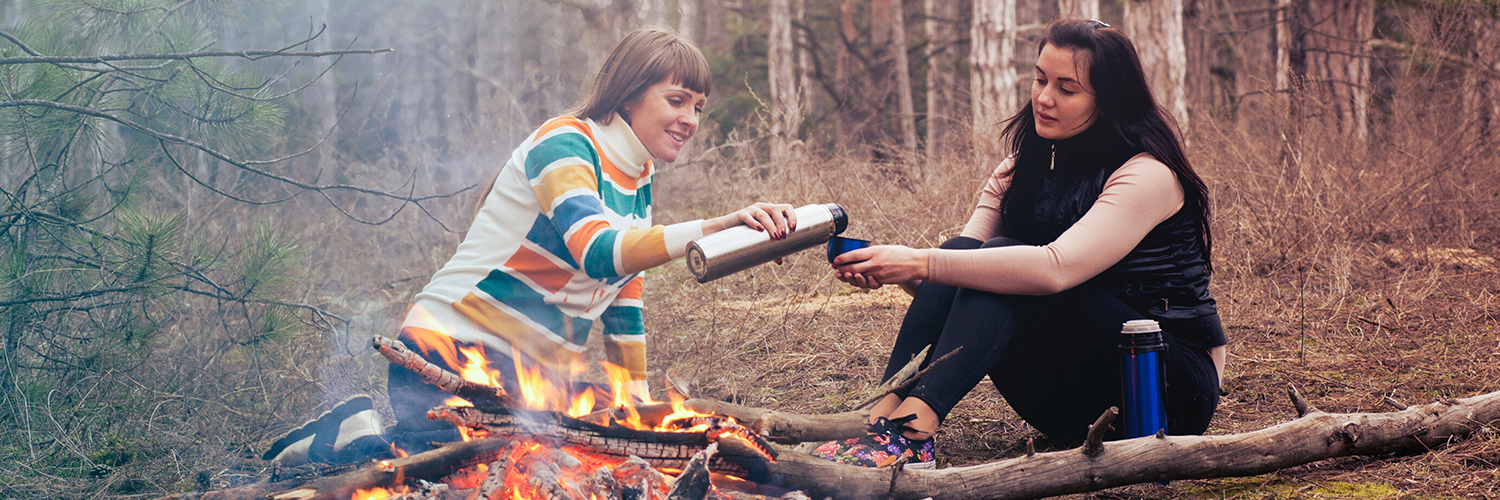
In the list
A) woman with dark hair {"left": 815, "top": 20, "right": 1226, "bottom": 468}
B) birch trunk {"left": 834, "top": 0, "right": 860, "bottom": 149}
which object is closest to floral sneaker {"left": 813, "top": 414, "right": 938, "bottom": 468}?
woman with dark hair {"left": 815, "top": 20, "right": 1226, "bottom": 468}

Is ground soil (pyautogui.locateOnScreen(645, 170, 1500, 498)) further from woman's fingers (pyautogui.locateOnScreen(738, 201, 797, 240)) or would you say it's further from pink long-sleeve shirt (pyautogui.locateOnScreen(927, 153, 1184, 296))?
woman's fingers (pyautogui.locateOnScreen(738, 201, 797, 240))

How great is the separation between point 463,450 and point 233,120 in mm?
2224

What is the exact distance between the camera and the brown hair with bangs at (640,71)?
2.60 meters

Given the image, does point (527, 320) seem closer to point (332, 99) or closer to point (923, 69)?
point (332, 99)

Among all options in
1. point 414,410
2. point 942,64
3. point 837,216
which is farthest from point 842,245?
point 942,64

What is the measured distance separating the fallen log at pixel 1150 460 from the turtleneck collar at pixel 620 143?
2.99 feet

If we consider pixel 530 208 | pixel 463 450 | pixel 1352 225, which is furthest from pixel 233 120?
pixel 1352 225

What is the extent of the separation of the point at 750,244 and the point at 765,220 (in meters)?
0.08

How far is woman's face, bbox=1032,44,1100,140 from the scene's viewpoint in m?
2.59

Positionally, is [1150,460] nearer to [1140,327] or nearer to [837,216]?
[1140,327]

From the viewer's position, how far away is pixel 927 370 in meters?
2.42

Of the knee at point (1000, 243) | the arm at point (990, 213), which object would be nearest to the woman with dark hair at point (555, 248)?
the knee at point (1000, 243)

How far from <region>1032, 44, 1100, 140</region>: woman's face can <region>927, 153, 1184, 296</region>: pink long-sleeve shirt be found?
0.77 feet

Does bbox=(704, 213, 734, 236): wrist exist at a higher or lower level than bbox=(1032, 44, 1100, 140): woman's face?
lower
